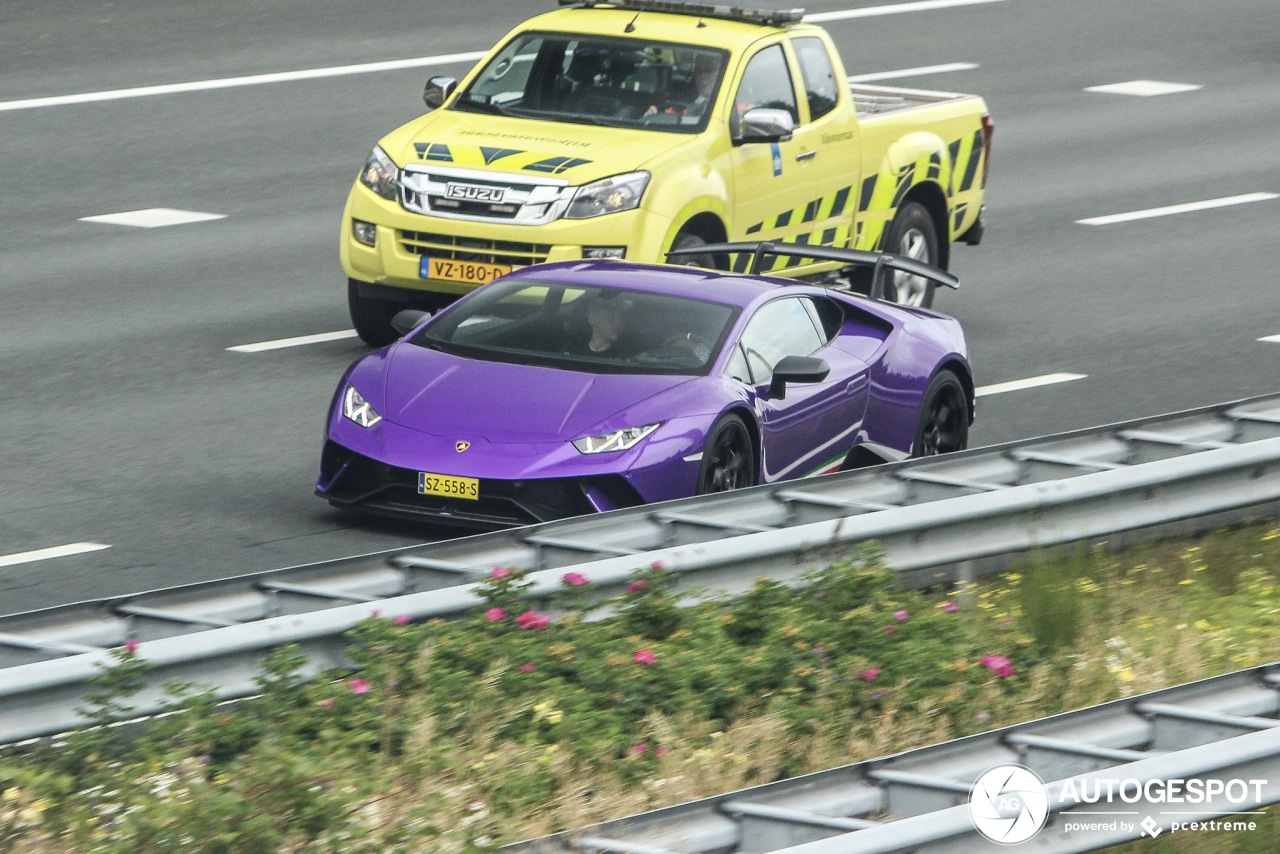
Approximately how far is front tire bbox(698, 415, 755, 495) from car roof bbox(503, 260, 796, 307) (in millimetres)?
823

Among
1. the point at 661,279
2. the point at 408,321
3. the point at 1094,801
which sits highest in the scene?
the point at 661,279

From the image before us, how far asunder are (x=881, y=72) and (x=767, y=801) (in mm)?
19724

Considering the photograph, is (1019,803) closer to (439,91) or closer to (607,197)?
(607,197)

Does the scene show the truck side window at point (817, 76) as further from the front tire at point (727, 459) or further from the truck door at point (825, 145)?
the front tire at point (727, 459)

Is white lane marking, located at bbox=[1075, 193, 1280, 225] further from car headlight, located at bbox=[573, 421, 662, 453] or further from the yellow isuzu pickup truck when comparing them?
car headlight, located at bbox=[573, 421, 662, 453]

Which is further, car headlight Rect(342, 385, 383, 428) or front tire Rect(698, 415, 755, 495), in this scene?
car headlight Rect(342, 385, 383, 428)

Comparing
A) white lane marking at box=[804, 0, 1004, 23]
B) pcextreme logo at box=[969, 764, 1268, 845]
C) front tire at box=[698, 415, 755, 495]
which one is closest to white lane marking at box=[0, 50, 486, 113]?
white lane marking at box=[804, 0, 1004, 23]

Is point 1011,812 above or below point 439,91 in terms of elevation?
below

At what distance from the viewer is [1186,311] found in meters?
16.6

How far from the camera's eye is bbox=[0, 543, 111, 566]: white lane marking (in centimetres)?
996

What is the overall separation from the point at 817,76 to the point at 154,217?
5549mm

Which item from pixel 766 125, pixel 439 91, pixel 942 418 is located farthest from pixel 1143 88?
pixel 942 418

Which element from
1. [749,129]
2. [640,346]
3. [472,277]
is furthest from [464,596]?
[749,129]

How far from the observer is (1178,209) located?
66.2 ft
